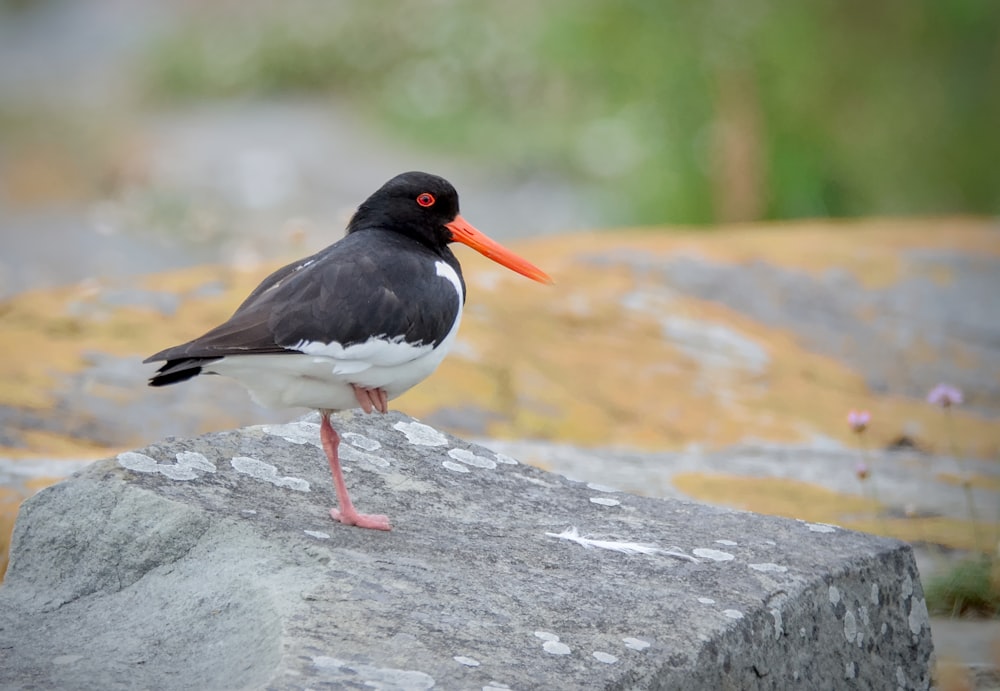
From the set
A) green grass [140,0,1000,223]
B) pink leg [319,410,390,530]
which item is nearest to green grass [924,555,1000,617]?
pink leg [319,410,390,530]

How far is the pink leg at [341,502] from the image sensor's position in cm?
355

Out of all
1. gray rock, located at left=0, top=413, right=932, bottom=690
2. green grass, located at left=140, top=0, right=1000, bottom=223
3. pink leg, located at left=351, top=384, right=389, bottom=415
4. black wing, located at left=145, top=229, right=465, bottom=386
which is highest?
green grass, located at left=140, top=0, right=1000, bottom=223

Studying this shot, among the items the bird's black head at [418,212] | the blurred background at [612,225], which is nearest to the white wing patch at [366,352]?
the bird's black head at [418,212]

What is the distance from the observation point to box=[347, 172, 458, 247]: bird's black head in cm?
418

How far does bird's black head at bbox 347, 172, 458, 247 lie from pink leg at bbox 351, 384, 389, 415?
653 mm

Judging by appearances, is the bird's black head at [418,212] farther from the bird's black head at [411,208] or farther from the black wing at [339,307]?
the black wing at [339,307]

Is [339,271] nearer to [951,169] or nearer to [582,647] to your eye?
[582,647]

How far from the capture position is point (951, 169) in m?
9.91

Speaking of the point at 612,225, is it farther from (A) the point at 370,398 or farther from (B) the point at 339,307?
(B) the point at 339,307

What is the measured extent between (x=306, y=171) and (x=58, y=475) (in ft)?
37.3

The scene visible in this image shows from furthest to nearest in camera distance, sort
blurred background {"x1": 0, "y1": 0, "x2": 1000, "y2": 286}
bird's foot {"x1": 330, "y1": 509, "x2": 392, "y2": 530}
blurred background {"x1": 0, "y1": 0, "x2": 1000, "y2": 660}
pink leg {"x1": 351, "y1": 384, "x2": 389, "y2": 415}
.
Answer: blurred background {"x1": 0, "y1": 0, "x2": 1000, "y2": 286}
blurred background {"x1": 0, "y1": 0, "x2": 1000, "y2": 660}
pink leg {"x1": 351, "y1": 384, "x2": 389, "y2": 415}
bird's foot {"x1": 330, "y1": 509, "x2": 392, "y2": 530}

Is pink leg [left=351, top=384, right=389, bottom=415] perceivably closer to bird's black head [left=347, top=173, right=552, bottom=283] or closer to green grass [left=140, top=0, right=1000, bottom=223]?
bird's black head [left=347, top=173, right=552, bottom=283]

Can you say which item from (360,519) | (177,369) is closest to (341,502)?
(360,519)

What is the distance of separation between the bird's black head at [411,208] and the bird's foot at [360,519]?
101 cm
